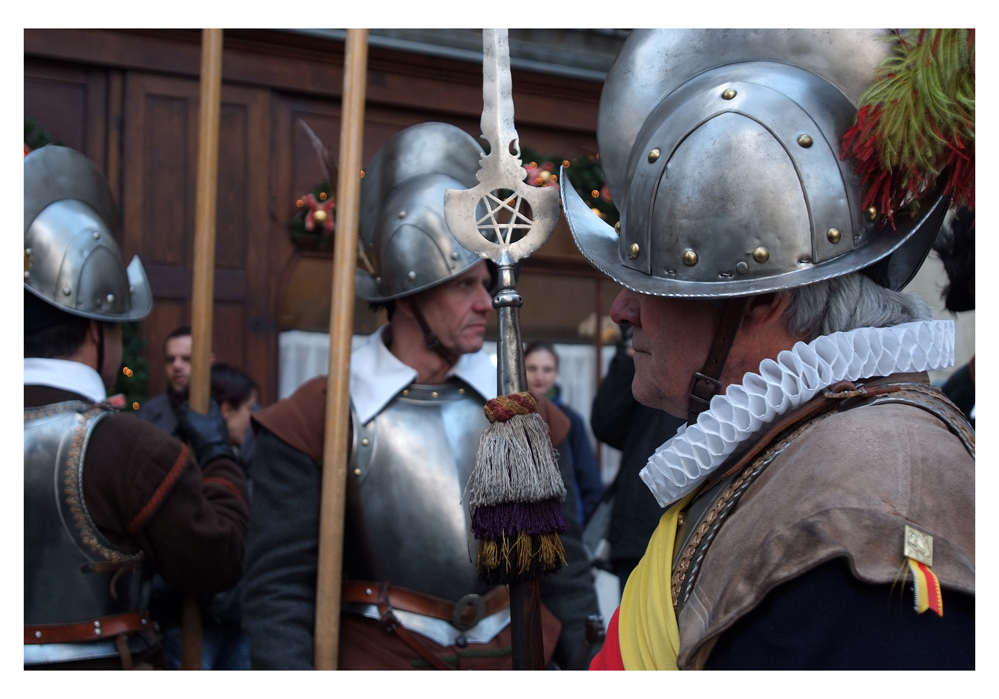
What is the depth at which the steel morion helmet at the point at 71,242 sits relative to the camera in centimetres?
269

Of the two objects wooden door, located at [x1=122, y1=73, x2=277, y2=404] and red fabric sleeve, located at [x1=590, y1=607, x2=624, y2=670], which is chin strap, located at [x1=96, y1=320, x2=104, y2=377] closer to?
red fabric sleeve, located at [x1=590, y1=607, x2=624, y2=670]

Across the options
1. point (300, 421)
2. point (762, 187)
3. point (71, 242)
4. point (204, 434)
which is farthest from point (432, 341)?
point (762, 187)

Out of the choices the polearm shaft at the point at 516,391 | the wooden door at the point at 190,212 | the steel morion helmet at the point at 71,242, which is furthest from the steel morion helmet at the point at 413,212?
the wooden door at the point at 190,212

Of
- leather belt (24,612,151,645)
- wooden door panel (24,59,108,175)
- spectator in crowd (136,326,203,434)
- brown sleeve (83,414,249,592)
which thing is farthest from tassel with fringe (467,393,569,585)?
wooden door panel (24,59,108,175)

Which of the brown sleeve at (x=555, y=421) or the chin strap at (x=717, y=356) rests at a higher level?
the chin strap at (x=717, y=356)

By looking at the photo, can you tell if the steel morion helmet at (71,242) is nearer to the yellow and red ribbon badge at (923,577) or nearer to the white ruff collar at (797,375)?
the white ruff collar at (797,375)

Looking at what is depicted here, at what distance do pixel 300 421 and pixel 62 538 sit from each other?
2.15ft

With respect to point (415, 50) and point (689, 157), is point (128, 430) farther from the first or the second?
point (415, 50)

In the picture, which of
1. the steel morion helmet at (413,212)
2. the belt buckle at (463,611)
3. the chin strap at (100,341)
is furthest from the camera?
the steel morion helmet at (413,212)

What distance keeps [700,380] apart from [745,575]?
1.30ft

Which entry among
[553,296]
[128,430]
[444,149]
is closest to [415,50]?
[553,296]

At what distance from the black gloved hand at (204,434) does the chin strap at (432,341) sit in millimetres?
677

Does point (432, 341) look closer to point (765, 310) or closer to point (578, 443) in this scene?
point (765, 310)

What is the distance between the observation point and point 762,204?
4.91 feet
